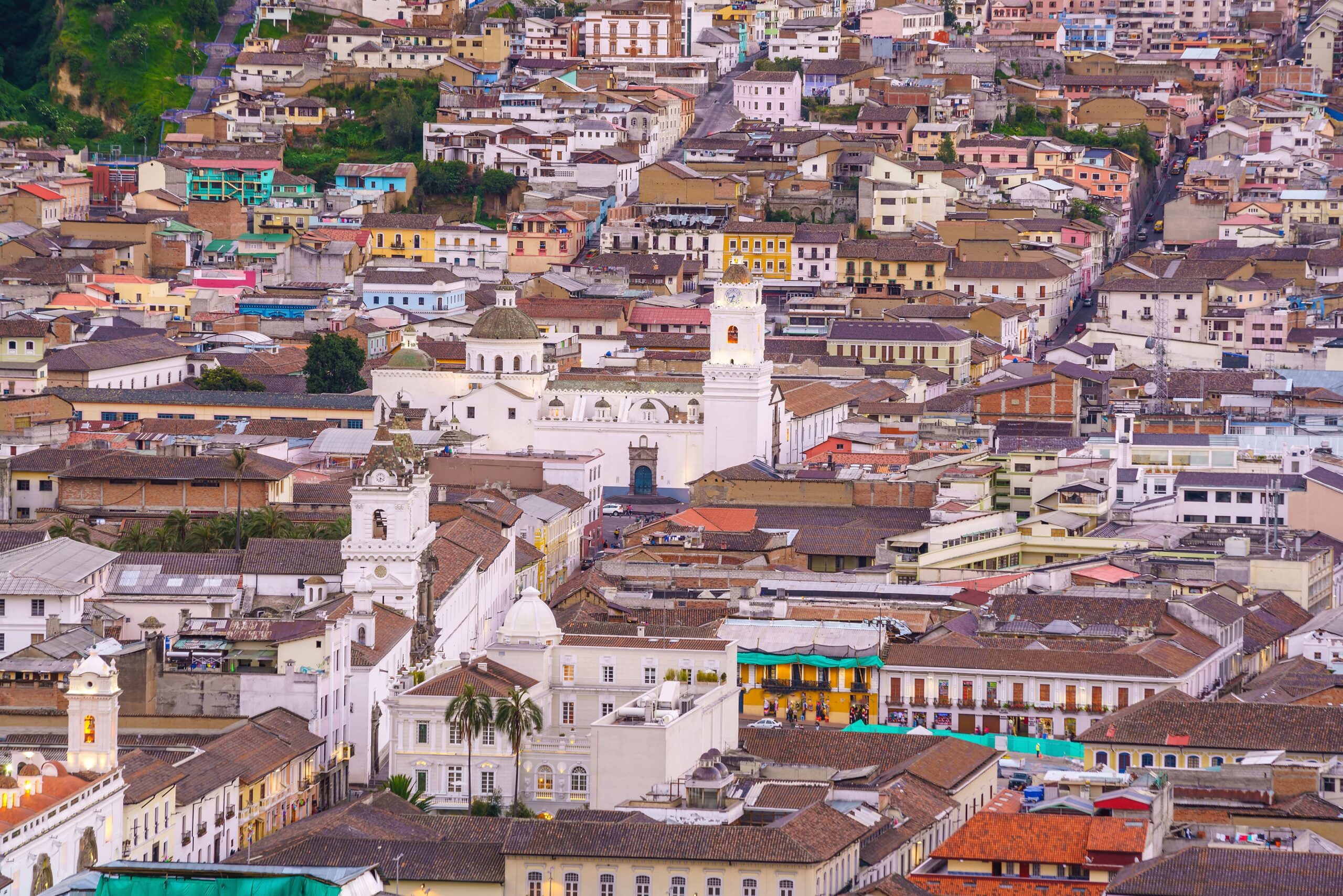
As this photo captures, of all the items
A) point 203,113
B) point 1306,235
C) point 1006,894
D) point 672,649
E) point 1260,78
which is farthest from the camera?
point 1260,78

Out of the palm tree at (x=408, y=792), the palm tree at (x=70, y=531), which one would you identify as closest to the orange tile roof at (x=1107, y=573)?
the palm tree at (x=408, y=792)

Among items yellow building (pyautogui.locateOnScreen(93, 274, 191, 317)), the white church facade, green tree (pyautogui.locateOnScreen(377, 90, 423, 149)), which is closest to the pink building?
green tree (pyautogui.locateOnScreen(377, 90, 423, 149))

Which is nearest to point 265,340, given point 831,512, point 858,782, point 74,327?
point 74,327

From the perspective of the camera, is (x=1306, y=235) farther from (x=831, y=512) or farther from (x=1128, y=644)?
(x=1128, y=644)

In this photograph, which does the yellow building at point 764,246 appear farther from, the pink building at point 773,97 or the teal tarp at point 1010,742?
the teal tarp at point 1010,742

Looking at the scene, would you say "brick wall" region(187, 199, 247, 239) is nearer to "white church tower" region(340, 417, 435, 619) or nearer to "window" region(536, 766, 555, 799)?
"white church tower" region(340, 417, 435, 619)

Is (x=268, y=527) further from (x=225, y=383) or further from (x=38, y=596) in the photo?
(x=225, y=383)
